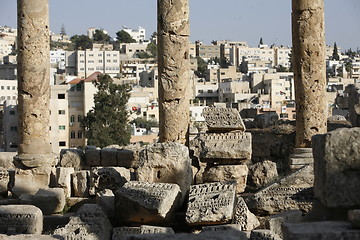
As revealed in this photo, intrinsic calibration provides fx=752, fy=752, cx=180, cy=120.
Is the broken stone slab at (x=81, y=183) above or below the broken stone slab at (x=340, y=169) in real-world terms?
below

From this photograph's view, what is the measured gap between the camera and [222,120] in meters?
16.0

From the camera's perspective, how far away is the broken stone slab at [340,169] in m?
7.66

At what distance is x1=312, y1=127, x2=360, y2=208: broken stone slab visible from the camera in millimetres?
7664

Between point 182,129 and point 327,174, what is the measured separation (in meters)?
8.75

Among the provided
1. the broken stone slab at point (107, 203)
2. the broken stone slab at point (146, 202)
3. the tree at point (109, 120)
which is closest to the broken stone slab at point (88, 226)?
the broken stone slab at point (146, 202)

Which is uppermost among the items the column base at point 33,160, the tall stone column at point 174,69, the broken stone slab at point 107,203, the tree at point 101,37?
the tree at point 101,37

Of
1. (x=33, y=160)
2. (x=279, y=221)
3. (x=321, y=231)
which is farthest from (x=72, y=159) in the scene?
(x=321, y=231)

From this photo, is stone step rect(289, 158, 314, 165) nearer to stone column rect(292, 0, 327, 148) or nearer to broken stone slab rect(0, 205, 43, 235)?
stone column rect(292, 0, 327, 148)

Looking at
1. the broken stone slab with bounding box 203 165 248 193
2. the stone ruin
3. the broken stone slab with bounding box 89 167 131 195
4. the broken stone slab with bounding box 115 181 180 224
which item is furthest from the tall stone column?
the broken stone slab with bounding box 115 181 180 224

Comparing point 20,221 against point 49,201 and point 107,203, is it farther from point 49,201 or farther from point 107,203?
point 49,201

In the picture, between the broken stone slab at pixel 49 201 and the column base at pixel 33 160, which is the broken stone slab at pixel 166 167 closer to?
the broken stone slab at pixel 49 201

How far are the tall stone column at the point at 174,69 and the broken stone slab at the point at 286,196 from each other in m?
3.52

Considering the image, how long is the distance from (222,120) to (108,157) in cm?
385

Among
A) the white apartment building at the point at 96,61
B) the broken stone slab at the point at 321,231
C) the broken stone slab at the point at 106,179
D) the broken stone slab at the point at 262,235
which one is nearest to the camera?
the broken stone slab at the point at 321,231
